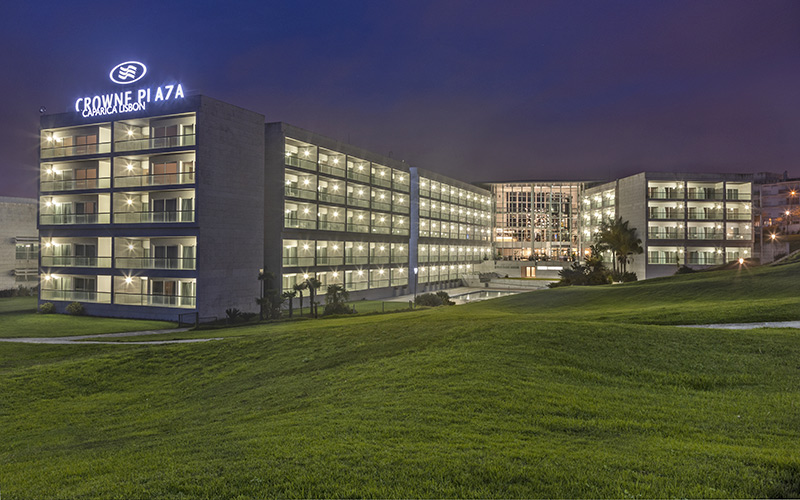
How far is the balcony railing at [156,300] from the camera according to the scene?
4144cm

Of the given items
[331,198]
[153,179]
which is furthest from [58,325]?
[331,198]

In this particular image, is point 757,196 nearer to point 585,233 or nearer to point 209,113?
point 585,233

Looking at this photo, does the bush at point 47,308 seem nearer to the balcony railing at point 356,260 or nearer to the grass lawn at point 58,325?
the grass lawn at point 58,325

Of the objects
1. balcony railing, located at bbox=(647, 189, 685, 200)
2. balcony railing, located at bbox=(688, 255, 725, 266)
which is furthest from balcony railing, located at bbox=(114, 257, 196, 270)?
balcony railing, located at bbox=(688, 255, 725, 266)

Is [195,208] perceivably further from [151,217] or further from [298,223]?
[298,223]

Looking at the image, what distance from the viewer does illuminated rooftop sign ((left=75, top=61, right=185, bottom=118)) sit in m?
43.4

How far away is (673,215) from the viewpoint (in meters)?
73.6

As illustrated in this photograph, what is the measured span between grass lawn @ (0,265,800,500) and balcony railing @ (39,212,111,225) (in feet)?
86.3

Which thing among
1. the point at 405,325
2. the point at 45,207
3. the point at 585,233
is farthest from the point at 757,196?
the point at 45,207

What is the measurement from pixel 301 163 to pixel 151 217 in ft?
55.3

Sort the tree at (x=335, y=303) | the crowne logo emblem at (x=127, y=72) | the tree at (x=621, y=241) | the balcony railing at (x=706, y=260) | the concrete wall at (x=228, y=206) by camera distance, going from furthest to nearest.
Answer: the balcony railing at (x=706, y=260) < the tree at (x=621, y=241) < the crowne logo emblem at (x=127, y=72) < the tree at (x=335, y=303) < the concrete wall at (x=228, y=206)

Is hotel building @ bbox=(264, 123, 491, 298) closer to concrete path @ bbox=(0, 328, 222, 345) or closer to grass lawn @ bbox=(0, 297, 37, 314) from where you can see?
concrete path @ bbox=(0, 328, 222, 345)

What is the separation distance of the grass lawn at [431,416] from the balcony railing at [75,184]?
27872 mm

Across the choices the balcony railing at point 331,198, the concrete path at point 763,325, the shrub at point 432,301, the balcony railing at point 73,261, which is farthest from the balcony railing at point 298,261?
the concrete path at point 763,325
